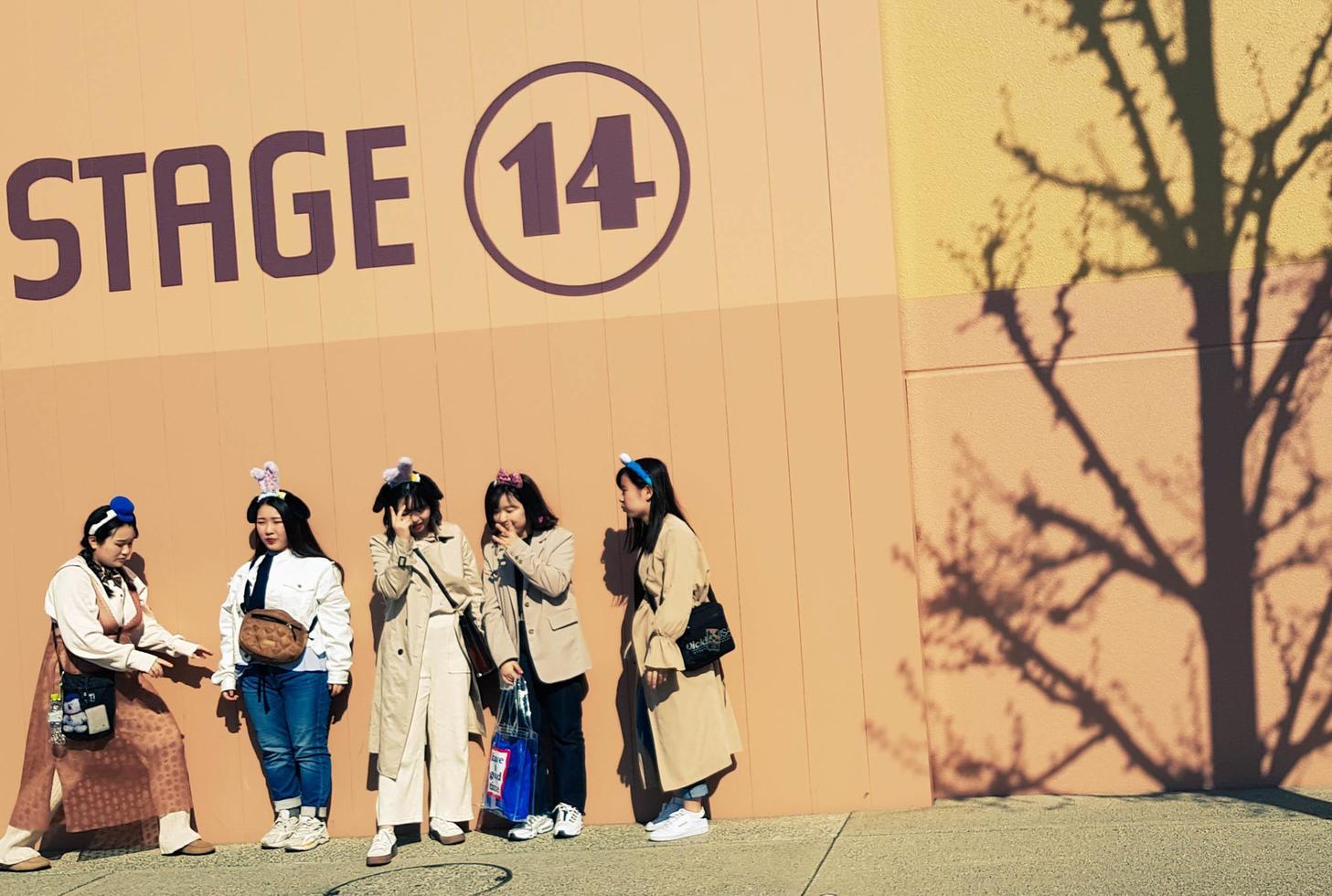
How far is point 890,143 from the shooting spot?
782 cm

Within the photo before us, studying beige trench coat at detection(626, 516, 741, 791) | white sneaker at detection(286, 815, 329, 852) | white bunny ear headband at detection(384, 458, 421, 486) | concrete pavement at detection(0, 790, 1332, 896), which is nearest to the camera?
concrete pavement at detection(0, 790, 1332, 896)

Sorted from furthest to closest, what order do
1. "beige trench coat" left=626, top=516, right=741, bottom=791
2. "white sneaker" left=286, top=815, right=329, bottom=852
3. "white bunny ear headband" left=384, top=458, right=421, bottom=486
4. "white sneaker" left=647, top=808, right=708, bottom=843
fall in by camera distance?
"white sneaker" left=286, top=815, right=329, bottom=852
"white bunny ear headband" left=384, top=458, right=421, bottom=486
"white sneaker" left=647, top=808, right=708, bottom=843
"beige trench coat" left=626, top=516, right=741, bottom=791

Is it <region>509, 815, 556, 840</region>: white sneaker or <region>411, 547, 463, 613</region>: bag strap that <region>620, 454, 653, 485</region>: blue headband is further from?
<region>509, 815, 556, 840</region>: white sneaker

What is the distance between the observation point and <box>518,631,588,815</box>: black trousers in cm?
749

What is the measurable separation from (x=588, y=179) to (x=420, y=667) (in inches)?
108

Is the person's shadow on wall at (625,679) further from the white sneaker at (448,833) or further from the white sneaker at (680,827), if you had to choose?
the white sneaker at (448,833)

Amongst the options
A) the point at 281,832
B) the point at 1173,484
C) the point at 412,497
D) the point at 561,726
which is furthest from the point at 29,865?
the point at 1173,484

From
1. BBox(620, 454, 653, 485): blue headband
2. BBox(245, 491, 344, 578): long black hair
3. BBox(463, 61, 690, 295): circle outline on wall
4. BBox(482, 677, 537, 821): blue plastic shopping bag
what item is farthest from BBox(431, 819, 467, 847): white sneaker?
BBox(463, 61, 690, 295): circle outline on wall

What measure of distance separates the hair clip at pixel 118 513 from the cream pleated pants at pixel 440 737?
176cm

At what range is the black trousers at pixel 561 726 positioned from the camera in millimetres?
7488

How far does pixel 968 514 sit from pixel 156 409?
4.50m

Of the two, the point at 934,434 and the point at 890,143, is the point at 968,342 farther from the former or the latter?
the point at 890,143

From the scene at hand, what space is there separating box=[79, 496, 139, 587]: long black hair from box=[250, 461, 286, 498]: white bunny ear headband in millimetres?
697

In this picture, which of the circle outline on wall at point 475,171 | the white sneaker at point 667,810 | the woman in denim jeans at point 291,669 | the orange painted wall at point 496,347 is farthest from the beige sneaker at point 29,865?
the circle outline on wall at point 475,171
